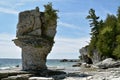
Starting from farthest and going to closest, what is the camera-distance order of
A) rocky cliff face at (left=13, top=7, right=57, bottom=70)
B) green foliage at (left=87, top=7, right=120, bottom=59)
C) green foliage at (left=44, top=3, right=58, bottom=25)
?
green foliage at (left=87, top=7, right=120, bottom=59)
green foliage at (left=44, top=3, right=58, bottom=25)
rocky cliff face at (left=13, top=7, right=57, bottom=70)

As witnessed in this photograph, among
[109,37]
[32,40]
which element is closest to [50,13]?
[32,40]

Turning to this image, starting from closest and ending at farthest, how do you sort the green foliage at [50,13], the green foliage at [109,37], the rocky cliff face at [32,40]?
the rocky cliff face at [32,40]
the green foliage at [50,13]
the green foliage at [109,37]

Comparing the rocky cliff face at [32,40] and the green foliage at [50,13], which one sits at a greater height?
the green foliage at [50,13]

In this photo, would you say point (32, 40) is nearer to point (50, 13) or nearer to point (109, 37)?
point (50, 13)

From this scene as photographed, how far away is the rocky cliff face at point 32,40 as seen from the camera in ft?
109

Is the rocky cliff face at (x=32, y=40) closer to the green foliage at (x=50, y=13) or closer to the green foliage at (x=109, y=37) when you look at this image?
the green foliage at (x=50, y=13)

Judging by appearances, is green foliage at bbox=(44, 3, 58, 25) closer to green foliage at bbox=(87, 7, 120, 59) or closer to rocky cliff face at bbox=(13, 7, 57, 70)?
rocky cliff face at bbox=(13, 7, 57, 70)

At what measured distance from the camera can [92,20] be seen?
240 feet

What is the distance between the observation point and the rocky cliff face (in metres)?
33.1

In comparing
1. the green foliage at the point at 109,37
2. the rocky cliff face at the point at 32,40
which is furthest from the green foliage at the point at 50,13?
the green foliage at the point at 109,37

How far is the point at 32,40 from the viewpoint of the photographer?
33062mm

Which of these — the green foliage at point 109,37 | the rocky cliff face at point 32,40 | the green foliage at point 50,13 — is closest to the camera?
the rocky cliff face at point 32,40

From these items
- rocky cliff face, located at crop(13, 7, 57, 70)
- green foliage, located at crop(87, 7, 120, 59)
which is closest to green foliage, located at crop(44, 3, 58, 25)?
rocky cliff face, located at crop(13, 7, 57, 70)

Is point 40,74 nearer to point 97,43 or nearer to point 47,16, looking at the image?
point 47,16
